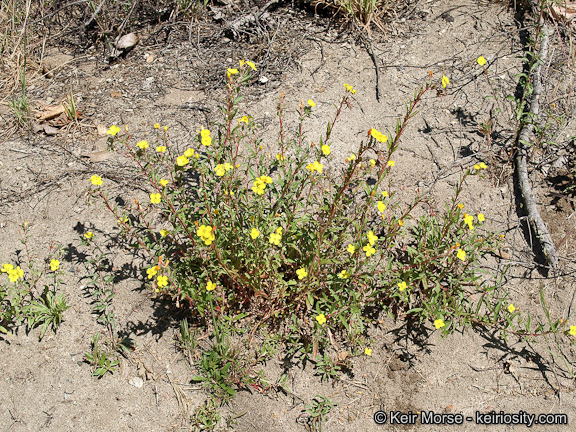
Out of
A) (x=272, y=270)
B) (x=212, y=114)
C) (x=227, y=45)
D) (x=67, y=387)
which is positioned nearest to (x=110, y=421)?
(x=67, y=387)

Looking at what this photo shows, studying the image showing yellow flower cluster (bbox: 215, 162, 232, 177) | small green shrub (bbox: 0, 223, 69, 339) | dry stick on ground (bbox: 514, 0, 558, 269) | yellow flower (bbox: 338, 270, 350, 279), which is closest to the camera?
yellow flower cluster (bbox: 215, 162, 232, 177)

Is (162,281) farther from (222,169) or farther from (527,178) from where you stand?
(527,178)

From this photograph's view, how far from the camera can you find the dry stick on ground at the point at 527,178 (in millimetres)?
3266

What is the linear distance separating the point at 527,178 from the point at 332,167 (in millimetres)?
1584

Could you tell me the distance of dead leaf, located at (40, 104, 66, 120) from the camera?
12.8 ft

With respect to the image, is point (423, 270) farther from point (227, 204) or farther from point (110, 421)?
point (110, 421)

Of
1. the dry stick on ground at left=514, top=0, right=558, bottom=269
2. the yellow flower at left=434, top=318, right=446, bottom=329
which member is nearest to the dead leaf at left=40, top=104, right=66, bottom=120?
the yellow flower at left=434, top=318, right=446, bottom=329

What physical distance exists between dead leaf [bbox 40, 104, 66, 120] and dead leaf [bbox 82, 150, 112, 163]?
57 cm

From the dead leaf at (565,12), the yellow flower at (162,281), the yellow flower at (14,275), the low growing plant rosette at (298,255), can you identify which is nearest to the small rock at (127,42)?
the low growing plant rosette at (298,255)

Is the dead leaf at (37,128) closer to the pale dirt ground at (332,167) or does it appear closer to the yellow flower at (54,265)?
the pale dirt ground at (332,167)

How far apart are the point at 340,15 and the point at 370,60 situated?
0.76 meters

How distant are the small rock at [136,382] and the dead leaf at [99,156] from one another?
72.2 inches

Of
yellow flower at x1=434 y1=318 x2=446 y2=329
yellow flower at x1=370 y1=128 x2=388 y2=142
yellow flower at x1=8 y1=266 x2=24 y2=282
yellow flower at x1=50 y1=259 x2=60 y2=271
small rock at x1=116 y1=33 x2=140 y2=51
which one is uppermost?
yellow flower at x1=370 y1=128 x2=388 y2=142

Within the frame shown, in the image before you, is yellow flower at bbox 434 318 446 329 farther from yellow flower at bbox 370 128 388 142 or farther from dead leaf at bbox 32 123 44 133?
dead leaf at bbox 32 123 44 133
